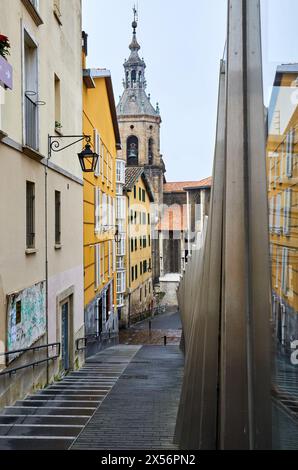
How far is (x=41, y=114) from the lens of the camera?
35.7ft

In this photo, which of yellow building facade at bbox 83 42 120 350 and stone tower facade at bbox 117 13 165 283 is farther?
stone tower facade at bbox 117 13 165 283

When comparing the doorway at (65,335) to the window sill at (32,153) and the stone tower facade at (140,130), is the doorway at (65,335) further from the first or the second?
the stone tower facade at (140,130)

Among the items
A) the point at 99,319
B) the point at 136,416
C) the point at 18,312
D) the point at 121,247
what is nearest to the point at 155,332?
the point at 121,247

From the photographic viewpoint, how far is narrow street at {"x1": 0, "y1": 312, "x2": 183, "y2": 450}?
20.0ft

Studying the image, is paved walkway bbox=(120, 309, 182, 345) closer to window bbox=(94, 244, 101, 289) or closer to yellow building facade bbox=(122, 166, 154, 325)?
yellow building facade bbox=(122, 166, 154, 325)

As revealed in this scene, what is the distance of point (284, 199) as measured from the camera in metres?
3.88

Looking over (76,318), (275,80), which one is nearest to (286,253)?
(275,80)

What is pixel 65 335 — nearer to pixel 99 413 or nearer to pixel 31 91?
pixel 99 413

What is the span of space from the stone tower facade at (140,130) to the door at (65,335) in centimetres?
4879

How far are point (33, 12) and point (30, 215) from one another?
12.6 ft

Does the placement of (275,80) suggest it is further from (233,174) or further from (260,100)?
(233,174)

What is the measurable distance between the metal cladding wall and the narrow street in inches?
60.6

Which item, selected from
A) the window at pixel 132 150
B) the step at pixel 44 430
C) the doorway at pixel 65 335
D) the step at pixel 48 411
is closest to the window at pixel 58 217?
the doorway at pixel 65 335

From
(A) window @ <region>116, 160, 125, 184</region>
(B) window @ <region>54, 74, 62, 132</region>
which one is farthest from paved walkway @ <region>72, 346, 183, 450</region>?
(A) window @ <region>116, 160, 125, 184</region>
